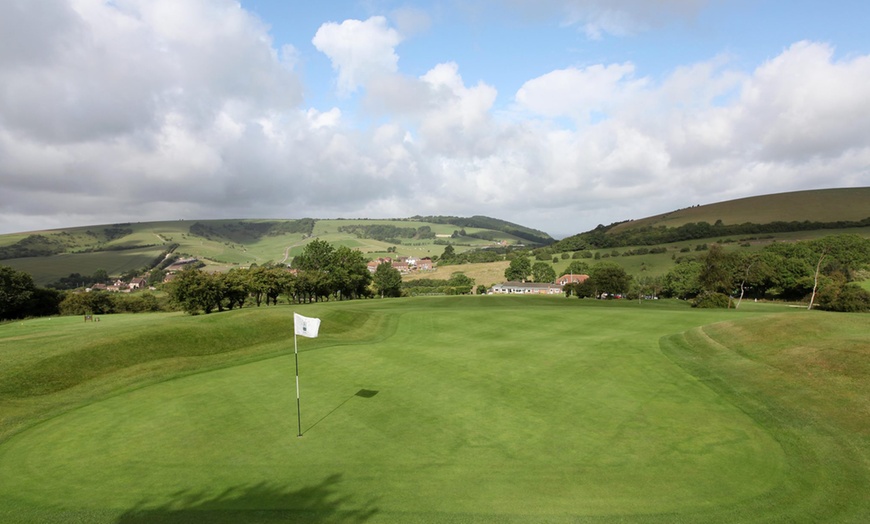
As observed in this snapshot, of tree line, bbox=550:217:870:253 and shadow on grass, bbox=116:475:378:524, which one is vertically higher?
tree line, bbox=550:217:870:253

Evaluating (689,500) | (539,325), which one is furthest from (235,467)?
(539,325)

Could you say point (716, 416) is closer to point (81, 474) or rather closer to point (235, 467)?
point (235, 467)

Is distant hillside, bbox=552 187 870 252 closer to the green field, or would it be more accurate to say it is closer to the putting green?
the green field

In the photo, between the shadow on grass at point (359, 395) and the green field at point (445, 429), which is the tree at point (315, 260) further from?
the shadow on grass at point (359, 395)

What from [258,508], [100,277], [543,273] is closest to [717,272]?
[258,508]

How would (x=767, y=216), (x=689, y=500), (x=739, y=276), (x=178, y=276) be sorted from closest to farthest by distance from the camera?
(x=689, y=500) < (x=178, y=276) < (x=739, y=276) < (x=767, y=216)

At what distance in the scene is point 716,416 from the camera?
17.8m

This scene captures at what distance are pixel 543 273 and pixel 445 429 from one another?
148 meters

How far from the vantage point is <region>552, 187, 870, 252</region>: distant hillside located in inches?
5408

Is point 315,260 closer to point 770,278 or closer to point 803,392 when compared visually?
point 803,392

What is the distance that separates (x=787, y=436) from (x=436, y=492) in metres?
13.7

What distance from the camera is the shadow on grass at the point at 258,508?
1101 cm

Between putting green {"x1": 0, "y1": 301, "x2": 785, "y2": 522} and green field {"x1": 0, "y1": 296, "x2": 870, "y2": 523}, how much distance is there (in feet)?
0.28

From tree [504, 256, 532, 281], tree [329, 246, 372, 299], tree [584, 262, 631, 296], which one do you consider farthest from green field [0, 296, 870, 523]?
tree [504, 256, 532, 281]
